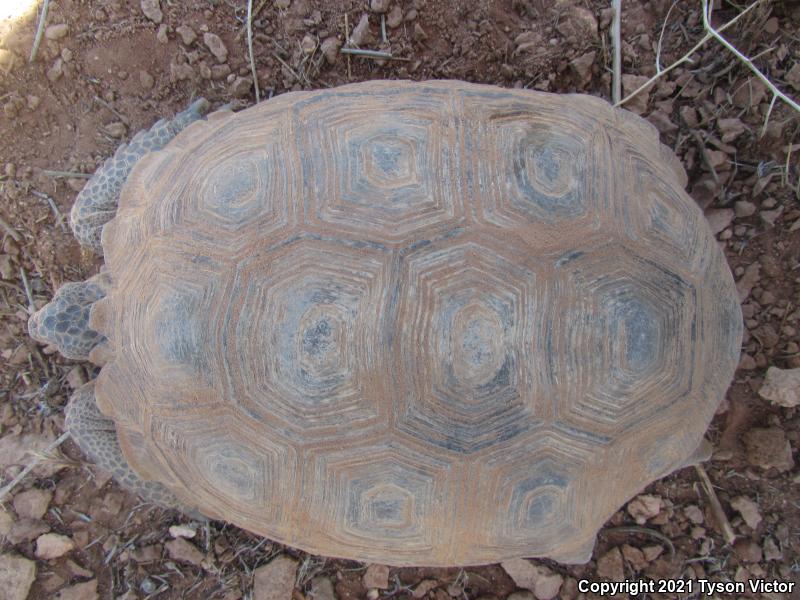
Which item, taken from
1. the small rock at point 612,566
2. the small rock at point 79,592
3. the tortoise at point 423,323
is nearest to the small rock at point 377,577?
the tortoise at point 423,323

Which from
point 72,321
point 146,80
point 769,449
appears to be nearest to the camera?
point 72,321

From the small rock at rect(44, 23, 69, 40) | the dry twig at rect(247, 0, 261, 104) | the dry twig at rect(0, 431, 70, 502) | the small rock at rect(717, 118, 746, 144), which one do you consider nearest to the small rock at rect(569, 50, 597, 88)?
the small rock at rect(717, 118, 746, 144)

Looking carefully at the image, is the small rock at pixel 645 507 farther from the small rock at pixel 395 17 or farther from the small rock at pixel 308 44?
the small rock at pixel 308 44

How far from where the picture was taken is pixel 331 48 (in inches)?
129

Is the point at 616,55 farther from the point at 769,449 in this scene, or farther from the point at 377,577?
the point at 377,577

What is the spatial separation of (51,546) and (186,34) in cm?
273

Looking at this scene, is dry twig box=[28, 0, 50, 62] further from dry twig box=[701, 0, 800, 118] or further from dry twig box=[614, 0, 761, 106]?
dry twig box=[701, 0, 800, 118]

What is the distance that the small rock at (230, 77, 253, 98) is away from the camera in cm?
329

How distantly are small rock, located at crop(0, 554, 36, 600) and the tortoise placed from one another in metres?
1.40

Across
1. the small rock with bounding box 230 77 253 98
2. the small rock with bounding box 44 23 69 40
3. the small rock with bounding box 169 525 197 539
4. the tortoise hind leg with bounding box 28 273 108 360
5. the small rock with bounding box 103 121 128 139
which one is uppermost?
the small rock with bounding box 44 23 69 40

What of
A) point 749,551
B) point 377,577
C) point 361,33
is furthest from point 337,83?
point 749,551

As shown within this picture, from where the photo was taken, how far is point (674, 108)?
130 inches

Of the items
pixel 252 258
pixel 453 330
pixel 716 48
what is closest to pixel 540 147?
pixel 453 330

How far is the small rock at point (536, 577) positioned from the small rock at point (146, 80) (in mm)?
3072
